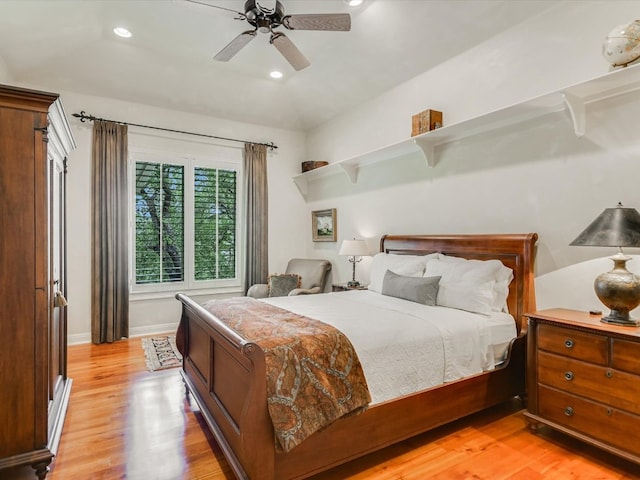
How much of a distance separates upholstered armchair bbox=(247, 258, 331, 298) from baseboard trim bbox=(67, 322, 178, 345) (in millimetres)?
1182

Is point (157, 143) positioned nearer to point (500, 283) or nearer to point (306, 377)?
point (306, 377)

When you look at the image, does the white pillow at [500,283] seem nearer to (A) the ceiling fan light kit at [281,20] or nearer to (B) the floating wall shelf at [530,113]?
(B) the floating wall shelf at [530,113]

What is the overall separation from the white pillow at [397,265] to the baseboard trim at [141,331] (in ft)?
9.67

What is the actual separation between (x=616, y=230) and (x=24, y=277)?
3254 millimetres

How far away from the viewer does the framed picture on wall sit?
5.35 meters

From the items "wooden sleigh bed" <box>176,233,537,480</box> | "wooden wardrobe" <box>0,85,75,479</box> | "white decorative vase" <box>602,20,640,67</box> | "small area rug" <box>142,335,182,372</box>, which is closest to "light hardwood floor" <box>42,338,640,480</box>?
"wooden sleigh bed" <box>176,233,537,480</box>

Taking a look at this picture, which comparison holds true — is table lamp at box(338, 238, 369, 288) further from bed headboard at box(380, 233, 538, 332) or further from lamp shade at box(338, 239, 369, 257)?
bed headboard at box(380, 233, 538, 332)

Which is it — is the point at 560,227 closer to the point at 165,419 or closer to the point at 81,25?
the point at 165,419

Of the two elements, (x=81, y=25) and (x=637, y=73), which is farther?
(x=81, y=25)

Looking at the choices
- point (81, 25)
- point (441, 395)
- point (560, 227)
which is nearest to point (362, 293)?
point (441, 395)

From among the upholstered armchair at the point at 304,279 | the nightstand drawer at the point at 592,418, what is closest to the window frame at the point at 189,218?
the upholstered armchair at the point at 304,279

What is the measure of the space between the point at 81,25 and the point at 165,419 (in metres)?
3.75

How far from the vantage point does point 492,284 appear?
279 cm

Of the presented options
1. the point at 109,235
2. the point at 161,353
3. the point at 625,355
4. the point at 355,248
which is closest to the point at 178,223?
the point at 109,235
